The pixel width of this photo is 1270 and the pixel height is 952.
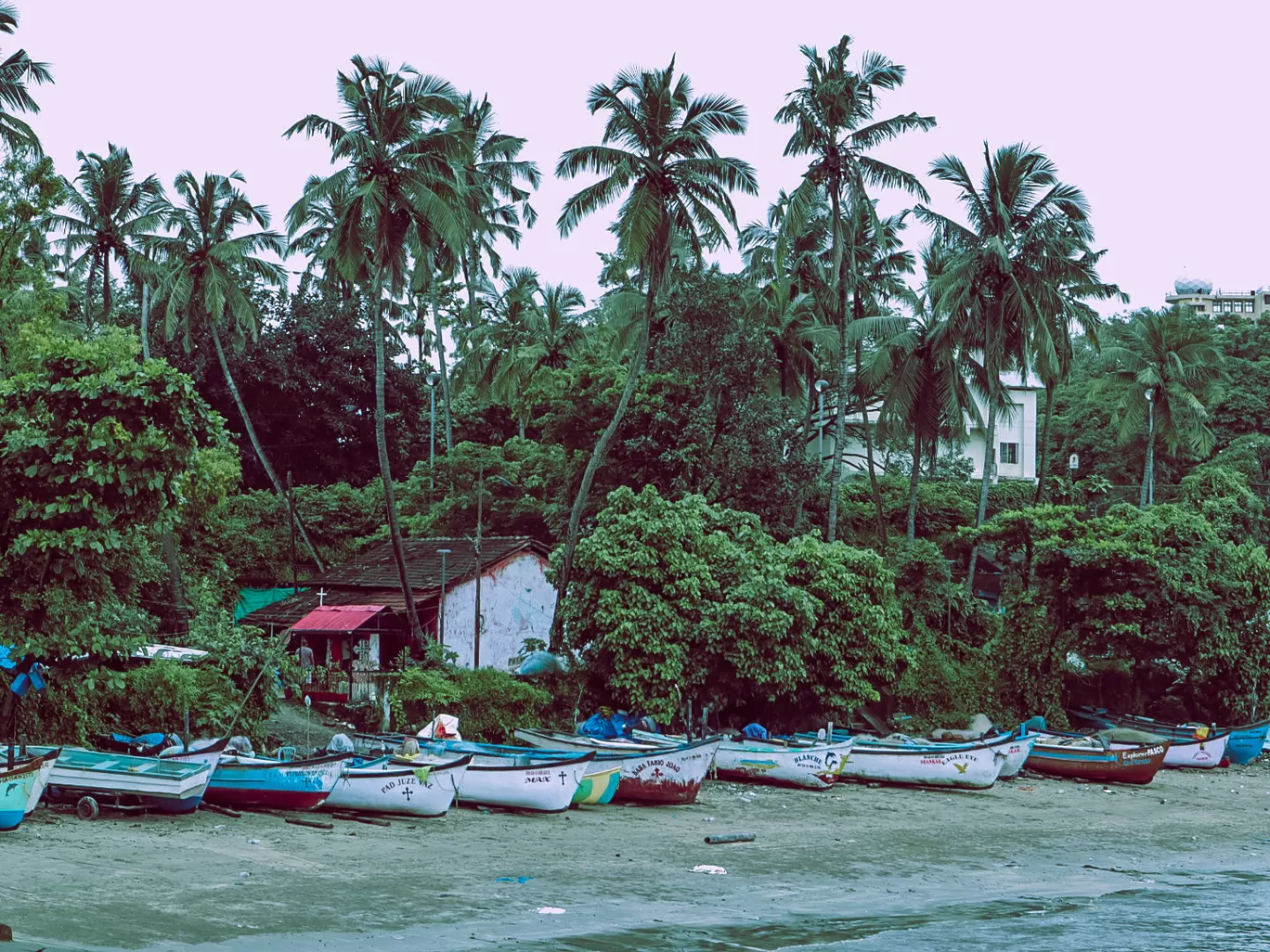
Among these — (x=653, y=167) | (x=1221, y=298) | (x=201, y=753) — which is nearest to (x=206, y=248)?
(x=653, y=167)

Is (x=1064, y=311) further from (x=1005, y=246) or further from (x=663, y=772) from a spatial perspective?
(x=663, y=772)

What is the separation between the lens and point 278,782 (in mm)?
19172

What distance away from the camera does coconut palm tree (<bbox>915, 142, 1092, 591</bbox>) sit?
37719 mm

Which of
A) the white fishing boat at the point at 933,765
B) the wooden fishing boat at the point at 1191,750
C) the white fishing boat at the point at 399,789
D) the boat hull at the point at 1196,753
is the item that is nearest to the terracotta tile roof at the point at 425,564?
the white fishing boat at the point at 933,765

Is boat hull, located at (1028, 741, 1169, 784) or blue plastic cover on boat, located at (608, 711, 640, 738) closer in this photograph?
blue plastic cover on boat, located at (608, 711, 640, 738)

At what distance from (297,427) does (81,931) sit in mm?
40631

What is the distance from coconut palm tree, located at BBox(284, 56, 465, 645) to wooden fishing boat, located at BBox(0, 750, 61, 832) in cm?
1457

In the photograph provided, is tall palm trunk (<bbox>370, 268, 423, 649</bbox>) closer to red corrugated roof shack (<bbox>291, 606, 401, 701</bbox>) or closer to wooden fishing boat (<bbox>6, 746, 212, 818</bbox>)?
red corrugated roof shack (<bbox>291, 606, 401, 701</bbox>)

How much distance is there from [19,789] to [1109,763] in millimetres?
20832

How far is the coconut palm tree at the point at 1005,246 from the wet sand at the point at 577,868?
1631 centimetres

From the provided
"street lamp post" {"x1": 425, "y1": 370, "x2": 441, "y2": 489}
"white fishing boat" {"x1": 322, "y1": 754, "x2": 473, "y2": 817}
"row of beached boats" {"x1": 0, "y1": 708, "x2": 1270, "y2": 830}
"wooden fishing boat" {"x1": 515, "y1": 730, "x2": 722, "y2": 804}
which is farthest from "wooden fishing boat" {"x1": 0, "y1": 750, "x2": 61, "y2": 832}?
"street lamp post" {"x1": 425, "y1": 370, "x2": 441, "y2": 489}

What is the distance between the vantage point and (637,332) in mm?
40125

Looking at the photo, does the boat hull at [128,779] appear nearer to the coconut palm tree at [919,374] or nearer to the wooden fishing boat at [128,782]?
the wooden fishing boat at [128,782]

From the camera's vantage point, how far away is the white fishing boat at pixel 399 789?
19.7 metres
